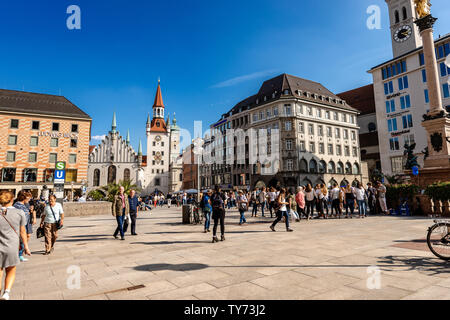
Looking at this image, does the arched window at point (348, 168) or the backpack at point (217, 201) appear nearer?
the backpack at point (217, 201)

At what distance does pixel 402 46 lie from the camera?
50.9 meters

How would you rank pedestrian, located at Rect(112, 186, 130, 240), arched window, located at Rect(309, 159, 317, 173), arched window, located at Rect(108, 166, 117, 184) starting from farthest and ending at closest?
arched window, located at Rect(108, 166, 117, 184) → arched window, located at Rect(309, 159, 317, 173) → pedestrian, located at Rect(112, 186, 130, 240)

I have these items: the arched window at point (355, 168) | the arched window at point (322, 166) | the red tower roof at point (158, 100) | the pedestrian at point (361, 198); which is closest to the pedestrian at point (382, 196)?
the pedestrian at point (361, 198)

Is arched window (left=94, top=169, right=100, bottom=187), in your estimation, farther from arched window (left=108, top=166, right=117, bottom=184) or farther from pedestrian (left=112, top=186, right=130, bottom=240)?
pedestrian (left=112, top=186, right=130, bottom=240)

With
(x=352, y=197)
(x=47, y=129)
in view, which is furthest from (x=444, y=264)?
(x=47, y=129)

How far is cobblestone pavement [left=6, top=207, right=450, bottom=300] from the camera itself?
3.99 metres

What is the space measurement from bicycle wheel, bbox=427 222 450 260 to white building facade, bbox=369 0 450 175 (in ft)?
142

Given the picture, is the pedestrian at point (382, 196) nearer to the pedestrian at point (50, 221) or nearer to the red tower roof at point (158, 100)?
the pedestrian at point (50, 221)

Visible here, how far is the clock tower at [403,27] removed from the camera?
49.4m

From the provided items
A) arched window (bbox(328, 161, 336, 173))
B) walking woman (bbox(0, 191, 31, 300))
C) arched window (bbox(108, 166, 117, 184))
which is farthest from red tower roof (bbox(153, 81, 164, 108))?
walking woman (bbox(0, 191, 31, 300))

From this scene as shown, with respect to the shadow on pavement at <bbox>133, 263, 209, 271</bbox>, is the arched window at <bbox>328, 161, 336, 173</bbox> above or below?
above

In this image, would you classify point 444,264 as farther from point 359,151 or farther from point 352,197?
point 359,151

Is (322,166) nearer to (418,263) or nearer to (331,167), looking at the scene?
(331,167)

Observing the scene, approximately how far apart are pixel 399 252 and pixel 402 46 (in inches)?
2325
